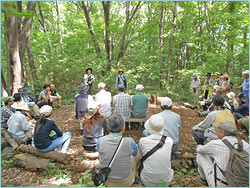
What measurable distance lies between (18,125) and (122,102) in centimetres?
280

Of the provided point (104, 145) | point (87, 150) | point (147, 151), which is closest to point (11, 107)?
point (87, 150)

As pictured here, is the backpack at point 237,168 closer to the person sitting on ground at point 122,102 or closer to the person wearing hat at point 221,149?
the person wearing hat at point 221,149

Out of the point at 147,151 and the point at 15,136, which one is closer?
the point at 147,151

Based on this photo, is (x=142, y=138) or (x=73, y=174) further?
(x=73, y=174)

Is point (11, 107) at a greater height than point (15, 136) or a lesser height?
greater

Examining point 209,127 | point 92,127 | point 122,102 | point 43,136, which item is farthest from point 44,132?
point 209,127

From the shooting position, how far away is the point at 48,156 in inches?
131

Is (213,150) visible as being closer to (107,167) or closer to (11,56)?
(107,167)

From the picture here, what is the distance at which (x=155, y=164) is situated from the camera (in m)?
2.38

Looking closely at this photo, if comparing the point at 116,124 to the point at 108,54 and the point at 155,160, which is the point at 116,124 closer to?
the point at 155,160

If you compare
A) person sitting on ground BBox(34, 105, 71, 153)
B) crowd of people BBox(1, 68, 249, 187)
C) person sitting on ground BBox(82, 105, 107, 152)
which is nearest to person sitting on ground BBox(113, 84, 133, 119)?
crowd of people BBox(1, 68, 249, 187)

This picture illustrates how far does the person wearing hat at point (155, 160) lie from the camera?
2.38 metres

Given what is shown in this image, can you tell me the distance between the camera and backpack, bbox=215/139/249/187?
2.03 m

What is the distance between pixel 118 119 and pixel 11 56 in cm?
767
